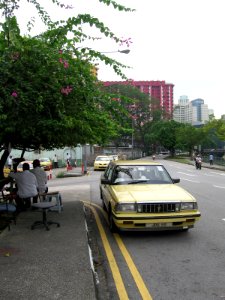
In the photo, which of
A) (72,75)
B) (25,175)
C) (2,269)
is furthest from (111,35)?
(25,175)

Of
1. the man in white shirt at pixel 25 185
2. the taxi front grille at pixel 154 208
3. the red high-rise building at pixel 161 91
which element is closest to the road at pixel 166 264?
the taxi front grille at pixel 154 208

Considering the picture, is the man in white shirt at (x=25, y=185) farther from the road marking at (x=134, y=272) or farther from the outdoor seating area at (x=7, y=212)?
the road marking at (x=134, y=272)

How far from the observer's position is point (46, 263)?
594cm

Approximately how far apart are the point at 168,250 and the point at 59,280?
95.9 inches

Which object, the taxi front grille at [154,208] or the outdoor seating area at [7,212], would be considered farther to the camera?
the outdoor seating area at [7,212]

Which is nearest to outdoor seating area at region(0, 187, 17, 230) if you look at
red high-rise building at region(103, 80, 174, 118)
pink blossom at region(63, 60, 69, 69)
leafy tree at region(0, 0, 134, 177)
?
leafy tree at region(0, 0, 134, 177)

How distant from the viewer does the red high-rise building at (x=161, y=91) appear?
369 ft

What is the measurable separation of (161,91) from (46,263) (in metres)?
121

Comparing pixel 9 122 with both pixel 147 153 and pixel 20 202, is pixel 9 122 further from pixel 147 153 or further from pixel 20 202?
pixel 147 153

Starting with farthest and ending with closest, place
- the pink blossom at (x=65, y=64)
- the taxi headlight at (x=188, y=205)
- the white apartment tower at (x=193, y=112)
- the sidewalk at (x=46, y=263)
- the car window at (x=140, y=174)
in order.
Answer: the white apartment tower at (x=193, y=112)
the car window at (x=140, y=174)
the taxi headlight at (x=188, y=205)
the pink blossom at (x=65, y=64)
the sidewalk at (x=46, y=263)

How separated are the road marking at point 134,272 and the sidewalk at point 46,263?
25.2 inches

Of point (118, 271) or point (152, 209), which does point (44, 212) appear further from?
point (118, 271)

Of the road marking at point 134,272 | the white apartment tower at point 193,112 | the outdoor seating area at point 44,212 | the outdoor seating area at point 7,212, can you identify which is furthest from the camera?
the white apartment tower at point 193,112

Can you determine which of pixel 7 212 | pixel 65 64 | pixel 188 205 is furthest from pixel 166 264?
pixel 7 212
